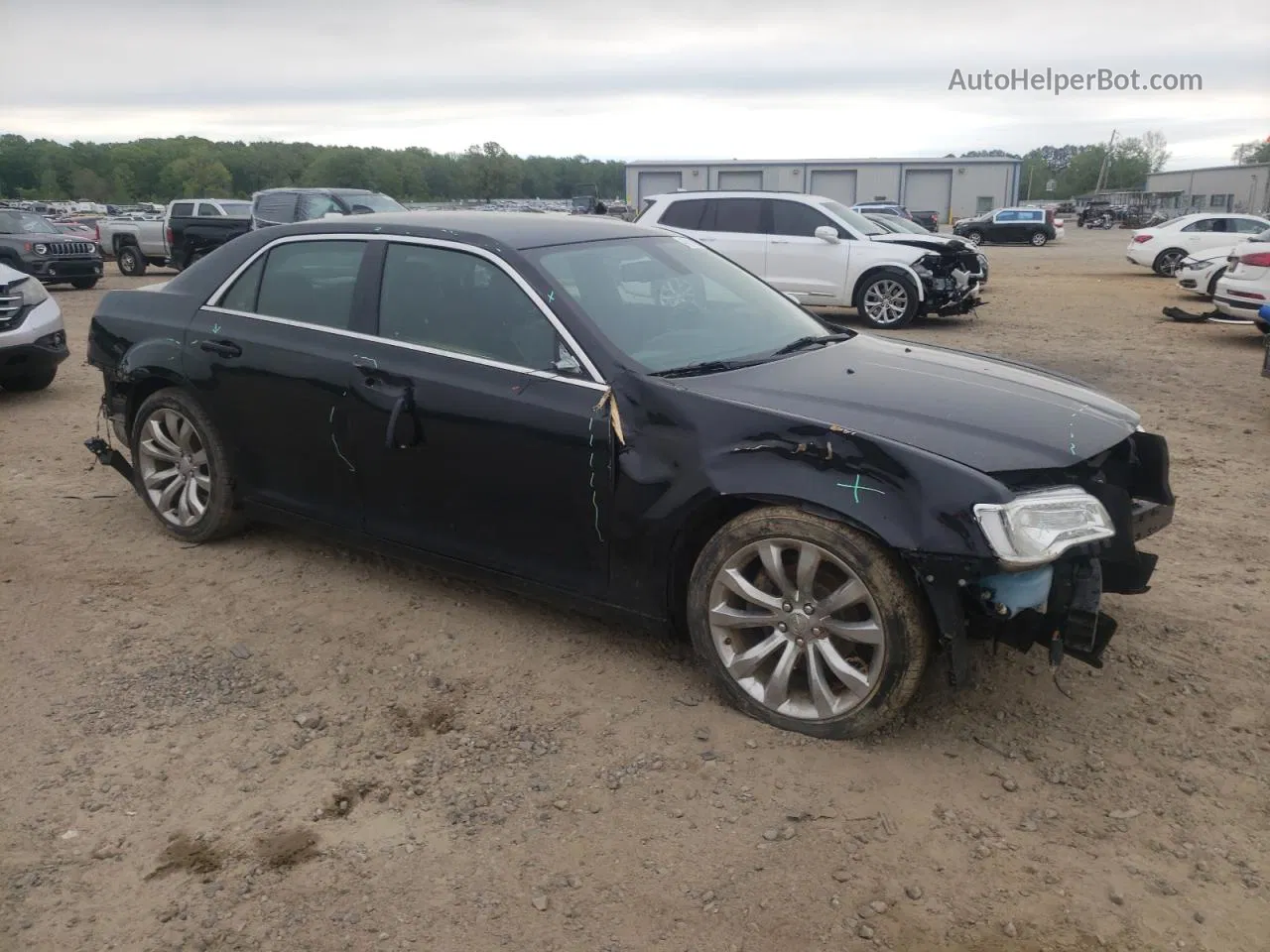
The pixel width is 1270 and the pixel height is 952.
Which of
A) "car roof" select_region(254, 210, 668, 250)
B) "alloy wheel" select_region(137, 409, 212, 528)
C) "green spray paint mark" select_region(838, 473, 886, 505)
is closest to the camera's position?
"green spray paint mark" select_region(838, 473, 886, 505)

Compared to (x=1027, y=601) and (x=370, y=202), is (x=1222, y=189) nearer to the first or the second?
(x=370, y=202)

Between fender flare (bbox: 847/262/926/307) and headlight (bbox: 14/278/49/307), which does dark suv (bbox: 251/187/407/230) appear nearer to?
fender flare (bbox: 847/262/926/307)

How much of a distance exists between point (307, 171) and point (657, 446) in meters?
123

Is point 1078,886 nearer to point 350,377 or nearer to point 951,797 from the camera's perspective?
point 951,797

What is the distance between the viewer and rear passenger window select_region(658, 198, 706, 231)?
14625 mm

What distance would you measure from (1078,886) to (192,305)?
14.7 feet

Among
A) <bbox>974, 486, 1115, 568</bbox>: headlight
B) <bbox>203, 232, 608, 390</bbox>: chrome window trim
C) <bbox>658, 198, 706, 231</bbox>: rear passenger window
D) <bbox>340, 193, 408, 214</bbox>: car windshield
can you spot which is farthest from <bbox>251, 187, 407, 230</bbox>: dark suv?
<bbox>974, 486, 1115, 568</bbox>: headlight

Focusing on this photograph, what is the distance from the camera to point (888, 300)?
553 inches

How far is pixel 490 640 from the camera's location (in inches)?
169

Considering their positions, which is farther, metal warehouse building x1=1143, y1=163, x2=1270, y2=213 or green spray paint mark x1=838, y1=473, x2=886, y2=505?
metal warehouse building x1=1143, y1=163, x2=1270, y2=213

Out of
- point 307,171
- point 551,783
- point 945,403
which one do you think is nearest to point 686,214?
point 945,403

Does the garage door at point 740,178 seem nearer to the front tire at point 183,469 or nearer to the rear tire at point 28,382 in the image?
the rear tire at point 28,382

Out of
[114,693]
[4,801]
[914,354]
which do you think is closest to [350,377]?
[114,693]

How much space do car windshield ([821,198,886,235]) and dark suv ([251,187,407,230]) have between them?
7.82 metres
